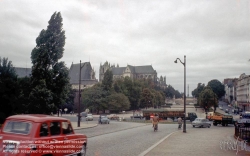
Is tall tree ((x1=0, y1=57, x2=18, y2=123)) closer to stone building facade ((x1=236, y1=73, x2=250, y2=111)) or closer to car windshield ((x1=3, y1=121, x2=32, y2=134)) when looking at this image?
car windshield ((x1=3, y1=121, x2=32, y2=134))

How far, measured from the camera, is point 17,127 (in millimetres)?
8281

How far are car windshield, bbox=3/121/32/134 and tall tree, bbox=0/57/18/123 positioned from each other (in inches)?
731

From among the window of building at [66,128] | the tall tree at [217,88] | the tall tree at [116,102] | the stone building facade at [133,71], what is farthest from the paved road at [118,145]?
the stone building facade at [133,71]

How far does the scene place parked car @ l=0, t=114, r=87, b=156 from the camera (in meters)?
7.66

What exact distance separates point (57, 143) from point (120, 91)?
289 feet

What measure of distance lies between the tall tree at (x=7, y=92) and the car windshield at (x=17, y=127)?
18.6m

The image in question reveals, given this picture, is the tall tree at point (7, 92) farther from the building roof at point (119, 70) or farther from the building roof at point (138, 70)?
the building roof at point (119, 70)

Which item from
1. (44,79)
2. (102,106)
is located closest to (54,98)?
(44,79)

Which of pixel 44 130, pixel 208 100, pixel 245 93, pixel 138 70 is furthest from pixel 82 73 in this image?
pixel 44 130

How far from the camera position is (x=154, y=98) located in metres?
A: 109

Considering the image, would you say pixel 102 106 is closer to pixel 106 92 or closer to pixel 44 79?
pixel 106 92

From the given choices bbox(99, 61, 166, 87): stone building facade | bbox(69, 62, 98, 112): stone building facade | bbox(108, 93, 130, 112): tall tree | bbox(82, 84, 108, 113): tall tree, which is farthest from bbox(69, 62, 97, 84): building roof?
bbox(99, 61, 166, 87): stone building facade

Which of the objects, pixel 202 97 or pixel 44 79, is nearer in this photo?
pixel 44 79

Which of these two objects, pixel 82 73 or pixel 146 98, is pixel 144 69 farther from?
pixel 146 98
